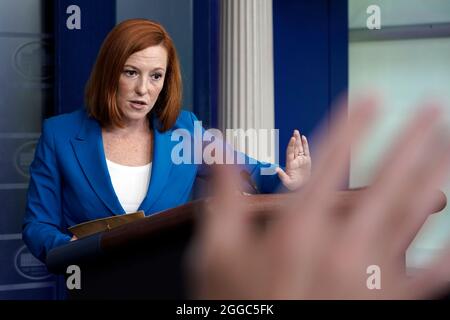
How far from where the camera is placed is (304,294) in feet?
0.85

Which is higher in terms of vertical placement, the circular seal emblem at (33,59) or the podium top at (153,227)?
the circular seal emblem at (33,59)

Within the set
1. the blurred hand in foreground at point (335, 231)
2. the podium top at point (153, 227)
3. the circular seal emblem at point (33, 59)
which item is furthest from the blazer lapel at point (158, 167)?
the circular seal emblem at point (33, 59)

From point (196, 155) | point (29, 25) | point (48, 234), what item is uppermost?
point (29, 25)

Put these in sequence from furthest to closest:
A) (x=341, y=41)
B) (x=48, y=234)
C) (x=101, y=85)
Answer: (x=341, y=41) < (x=101, y=85) < (x=48, y=234)

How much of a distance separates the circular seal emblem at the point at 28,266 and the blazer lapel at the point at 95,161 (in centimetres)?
120

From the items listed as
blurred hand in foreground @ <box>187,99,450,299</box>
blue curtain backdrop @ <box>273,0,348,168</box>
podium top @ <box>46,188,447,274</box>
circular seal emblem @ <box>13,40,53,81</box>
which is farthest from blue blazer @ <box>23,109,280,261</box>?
blue curtain backdrop @ <box>273,0,348,168</box>

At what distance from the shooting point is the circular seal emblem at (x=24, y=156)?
7.75ft

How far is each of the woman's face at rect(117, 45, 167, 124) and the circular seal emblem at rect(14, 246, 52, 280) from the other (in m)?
1.29

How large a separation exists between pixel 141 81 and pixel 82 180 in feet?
0.65

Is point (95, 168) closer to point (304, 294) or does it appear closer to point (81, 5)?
point (304, 294)

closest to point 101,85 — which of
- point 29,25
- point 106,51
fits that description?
point 106,51

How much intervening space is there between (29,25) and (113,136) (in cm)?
120

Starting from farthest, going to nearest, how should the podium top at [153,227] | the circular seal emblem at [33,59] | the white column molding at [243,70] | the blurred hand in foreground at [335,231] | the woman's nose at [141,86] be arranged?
the white column molding at [243,70], the circular seal emblem at [33,59], the woman's nose at [141,86], the podium top at [153,227], the blurred hand in foreground at [335,231]

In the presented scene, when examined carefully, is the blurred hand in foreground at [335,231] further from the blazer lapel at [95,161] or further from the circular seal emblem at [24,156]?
the circular seal emblem at [24,156]
